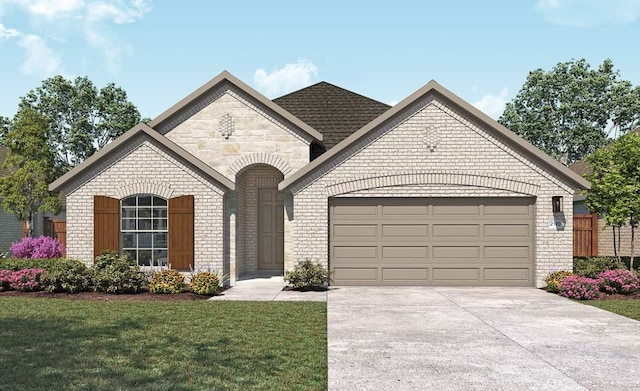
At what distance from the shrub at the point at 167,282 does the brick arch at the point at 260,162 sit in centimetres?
392

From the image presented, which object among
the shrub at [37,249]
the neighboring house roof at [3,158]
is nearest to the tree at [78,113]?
the neighboring house roof at [3,158]

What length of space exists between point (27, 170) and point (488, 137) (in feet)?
61.6

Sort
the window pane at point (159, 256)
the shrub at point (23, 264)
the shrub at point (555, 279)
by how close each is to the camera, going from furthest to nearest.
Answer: the shrub at point (23, 264) → the window pane at point (159, 256) → the shrub at point (555, 279)

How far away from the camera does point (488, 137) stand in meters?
15.7

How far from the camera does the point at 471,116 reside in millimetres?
15641

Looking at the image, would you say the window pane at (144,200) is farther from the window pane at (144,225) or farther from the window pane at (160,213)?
the window pane at (144,225)

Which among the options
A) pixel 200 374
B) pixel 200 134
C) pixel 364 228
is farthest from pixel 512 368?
pixel 200 134

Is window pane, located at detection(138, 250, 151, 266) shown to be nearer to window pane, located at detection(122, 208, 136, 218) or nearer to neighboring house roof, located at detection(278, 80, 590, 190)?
window pane, located at detection(122, 208, 136, 218)

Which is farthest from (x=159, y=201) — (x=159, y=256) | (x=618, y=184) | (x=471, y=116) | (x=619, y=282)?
(x=618, y=184)

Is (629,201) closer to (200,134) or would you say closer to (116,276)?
(200,134)

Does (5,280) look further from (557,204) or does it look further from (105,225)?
(557,204)

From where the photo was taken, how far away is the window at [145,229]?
52.1ft

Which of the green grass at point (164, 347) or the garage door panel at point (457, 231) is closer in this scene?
the green grass at point (164, 347)

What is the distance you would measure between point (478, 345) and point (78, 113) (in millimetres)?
42336
